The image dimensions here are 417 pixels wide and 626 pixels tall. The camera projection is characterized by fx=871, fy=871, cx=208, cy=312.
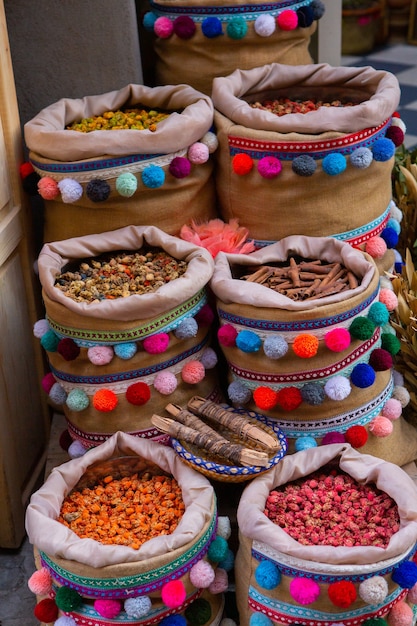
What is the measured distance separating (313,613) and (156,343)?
679 millimetres

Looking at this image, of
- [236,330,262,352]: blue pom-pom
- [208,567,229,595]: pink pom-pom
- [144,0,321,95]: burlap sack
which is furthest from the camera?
[144,0,321,95]: burlap sack

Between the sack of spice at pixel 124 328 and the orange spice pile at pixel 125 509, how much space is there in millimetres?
161

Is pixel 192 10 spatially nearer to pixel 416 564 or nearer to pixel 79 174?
pixel 79 174

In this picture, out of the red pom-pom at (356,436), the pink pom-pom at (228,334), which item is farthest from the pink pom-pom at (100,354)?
the red pom-pom at (356,436)

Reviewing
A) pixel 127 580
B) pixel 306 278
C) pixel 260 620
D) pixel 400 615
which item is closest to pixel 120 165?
pixel 306 278

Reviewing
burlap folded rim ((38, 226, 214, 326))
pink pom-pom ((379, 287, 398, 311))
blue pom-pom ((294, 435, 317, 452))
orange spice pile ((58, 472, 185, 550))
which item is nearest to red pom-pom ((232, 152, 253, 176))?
burlap folded rim ((38, 226, 214, 326))

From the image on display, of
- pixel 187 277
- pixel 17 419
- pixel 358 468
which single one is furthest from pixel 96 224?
pixel 358 468

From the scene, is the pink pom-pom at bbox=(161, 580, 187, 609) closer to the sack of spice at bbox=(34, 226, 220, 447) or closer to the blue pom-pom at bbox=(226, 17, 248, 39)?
the sack of spice at bbox=(34, 226, 220, 447)

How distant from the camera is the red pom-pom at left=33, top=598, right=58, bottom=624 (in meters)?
1.83

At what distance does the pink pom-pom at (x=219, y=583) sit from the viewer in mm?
1895

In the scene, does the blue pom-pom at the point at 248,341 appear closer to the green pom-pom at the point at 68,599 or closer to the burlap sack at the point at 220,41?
the green pom-pom at the point at 68,599

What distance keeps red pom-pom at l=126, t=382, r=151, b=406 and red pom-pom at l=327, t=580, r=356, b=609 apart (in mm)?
629

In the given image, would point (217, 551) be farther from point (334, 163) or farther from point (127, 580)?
point (334, 163)

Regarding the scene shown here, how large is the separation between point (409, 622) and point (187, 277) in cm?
89
